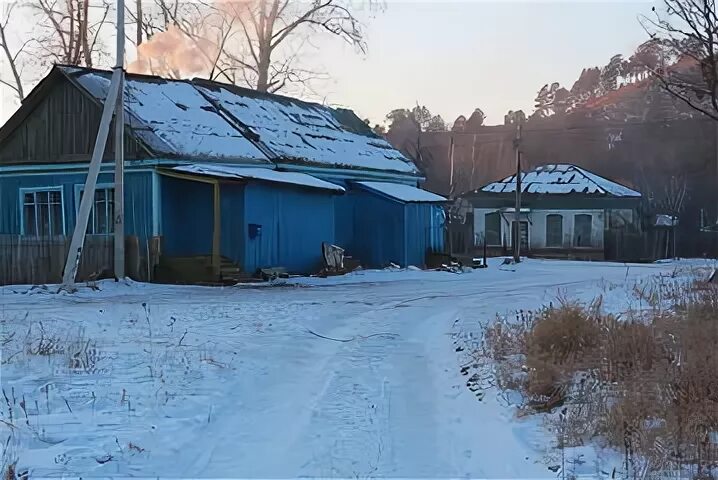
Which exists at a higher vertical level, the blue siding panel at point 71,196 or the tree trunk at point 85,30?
the tree trunk at point 85,30

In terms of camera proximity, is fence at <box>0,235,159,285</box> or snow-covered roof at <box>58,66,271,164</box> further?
snow-covered roof at <box>58,66,271,164</box>

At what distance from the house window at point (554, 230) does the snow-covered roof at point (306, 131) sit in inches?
528

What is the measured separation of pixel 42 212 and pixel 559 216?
2831cm

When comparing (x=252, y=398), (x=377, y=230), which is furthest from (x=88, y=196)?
(x=252, y=398)

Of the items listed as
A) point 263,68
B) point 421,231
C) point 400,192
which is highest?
point 263,68

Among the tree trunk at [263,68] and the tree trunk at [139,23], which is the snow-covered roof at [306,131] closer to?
the tree trunk at [263,68]

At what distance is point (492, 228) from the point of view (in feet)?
157

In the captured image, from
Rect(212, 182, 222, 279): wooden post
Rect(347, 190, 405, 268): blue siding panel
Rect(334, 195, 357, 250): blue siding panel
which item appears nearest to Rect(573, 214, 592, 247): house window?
Rect(347, 190, 405, 268): blue siding panel

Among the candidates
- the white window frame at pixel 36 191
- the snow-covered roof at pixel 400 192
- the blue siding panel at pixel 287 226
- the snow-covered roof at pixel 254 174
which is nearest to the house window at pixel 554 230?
the snow-covered roof at pixel 400 192

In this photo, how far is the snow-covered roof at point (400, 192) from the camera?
3039 cm

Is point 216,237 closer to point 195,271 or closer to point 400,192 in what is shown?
point 195,271

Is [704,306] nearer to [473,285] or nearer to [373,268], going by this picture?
[473,285]

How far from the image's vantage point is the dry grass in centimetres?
592

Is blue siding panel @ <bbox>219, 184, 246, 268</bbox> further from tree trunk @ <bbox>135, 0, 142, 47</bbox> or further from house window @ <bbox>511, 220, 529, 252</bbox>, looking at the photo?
house window @ <bbox>511, 220, 529, 252</bbox>
